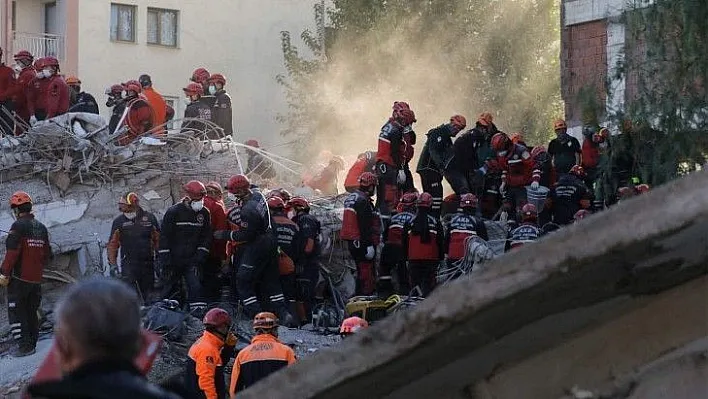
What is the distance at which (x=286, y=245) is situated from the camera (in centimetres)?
1568

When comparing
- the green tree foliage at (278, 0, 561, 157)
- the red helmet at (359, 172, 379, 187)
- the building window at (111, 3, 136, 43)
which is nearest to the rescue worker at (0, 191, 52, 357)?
the red helmet at (359, 172, 379, 187)

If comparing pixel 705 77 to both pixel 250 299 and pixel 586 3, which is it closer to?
pixel 250 299

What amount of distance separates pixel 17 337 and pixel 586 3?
10.3 metres

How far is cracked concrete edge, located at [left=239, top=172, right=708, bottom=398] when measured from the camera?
2.90 m

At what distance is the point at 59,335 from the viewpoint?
2961mm

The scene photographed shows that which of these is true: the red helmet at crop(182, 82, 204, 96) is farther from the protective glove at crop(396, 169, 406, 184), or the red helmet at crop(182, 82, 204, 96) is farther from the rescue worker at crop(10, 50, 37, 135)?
the protective glove at crop(396, 169, 406, 184)

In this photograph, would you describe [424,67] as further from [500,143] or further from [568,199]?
[568,199]

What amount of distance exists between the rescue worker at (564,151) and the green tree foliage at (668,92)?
767cm

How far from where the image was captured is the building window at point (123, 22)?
36625 millimetres

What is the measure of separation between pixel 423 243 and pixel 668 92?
6077 millimetres

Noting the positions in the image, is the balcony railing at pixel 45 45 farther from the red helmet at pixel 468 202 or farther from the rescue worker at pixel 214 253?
the red helmet at pixel 468 202

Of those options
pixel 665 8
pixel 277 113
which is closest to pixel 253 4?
pixel 277 113

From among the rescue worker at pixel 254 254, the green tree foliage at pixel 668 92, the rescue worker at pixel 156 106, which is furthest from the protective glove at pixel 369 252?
the green tree foliage at pixel 668 92

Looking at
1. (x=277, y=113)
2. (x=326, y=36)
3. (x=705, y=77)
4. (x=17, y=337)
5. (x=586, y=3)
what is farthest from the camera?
(x=277, y=113)
